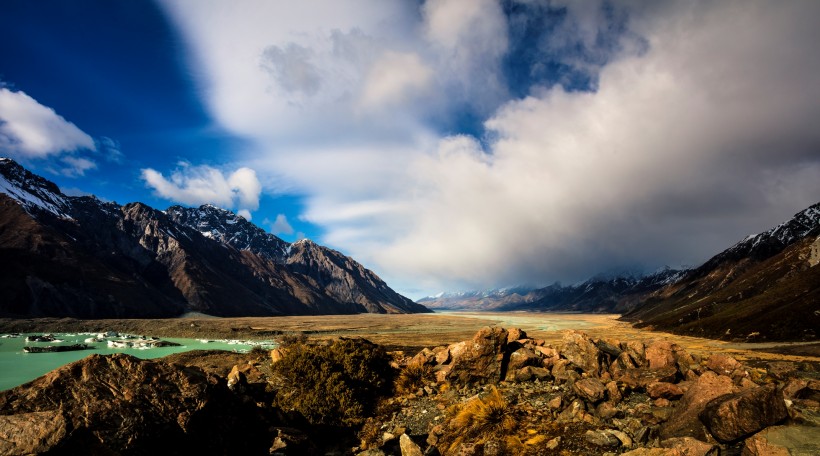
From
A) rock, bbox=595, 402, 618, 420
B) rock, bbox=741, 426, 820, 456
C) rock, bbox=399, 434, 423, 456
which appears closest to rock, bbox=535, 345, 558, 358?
rock, bbox=595, 402, 618, 420

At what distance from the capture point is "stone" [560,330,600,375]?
2011cm

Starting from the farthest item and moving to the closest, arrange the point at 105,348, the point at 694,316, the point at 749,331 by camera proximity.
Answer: the point at 694,316
the point at 749,331
the point at 105,348

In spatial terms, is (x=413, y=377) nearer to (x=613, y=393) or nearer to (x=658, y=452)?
(x=613, y=393)

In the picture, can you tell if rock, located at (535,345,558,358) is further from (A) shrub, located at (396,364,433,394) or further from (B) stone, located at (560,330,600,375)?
(A) shrub, located at (396,364,433,394)

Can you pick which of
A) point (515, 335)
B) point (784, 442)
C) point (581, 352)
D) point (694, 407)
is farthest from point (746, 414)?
point (515, 335)

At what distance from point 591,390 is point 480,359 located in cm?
714

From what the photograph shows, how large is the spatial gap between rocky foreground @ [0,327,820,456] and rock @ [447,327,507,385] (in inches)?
2.9

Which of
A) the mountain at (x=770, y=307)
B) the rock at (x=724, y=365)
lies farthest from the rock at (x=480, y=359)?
the mountain at (x=770, y=307)

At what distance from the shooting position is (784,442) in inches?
386

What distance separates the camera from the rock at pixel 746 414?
1020 cm

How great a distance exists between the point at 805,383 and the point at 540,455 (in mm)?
11765

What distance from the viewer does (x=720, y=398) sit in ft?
37.5

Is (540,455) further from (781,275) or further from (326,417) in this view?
(781,275)

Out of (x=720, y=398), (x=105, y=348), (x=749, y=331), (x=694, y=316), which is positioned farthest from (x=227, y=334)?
(x=694, y=316)
